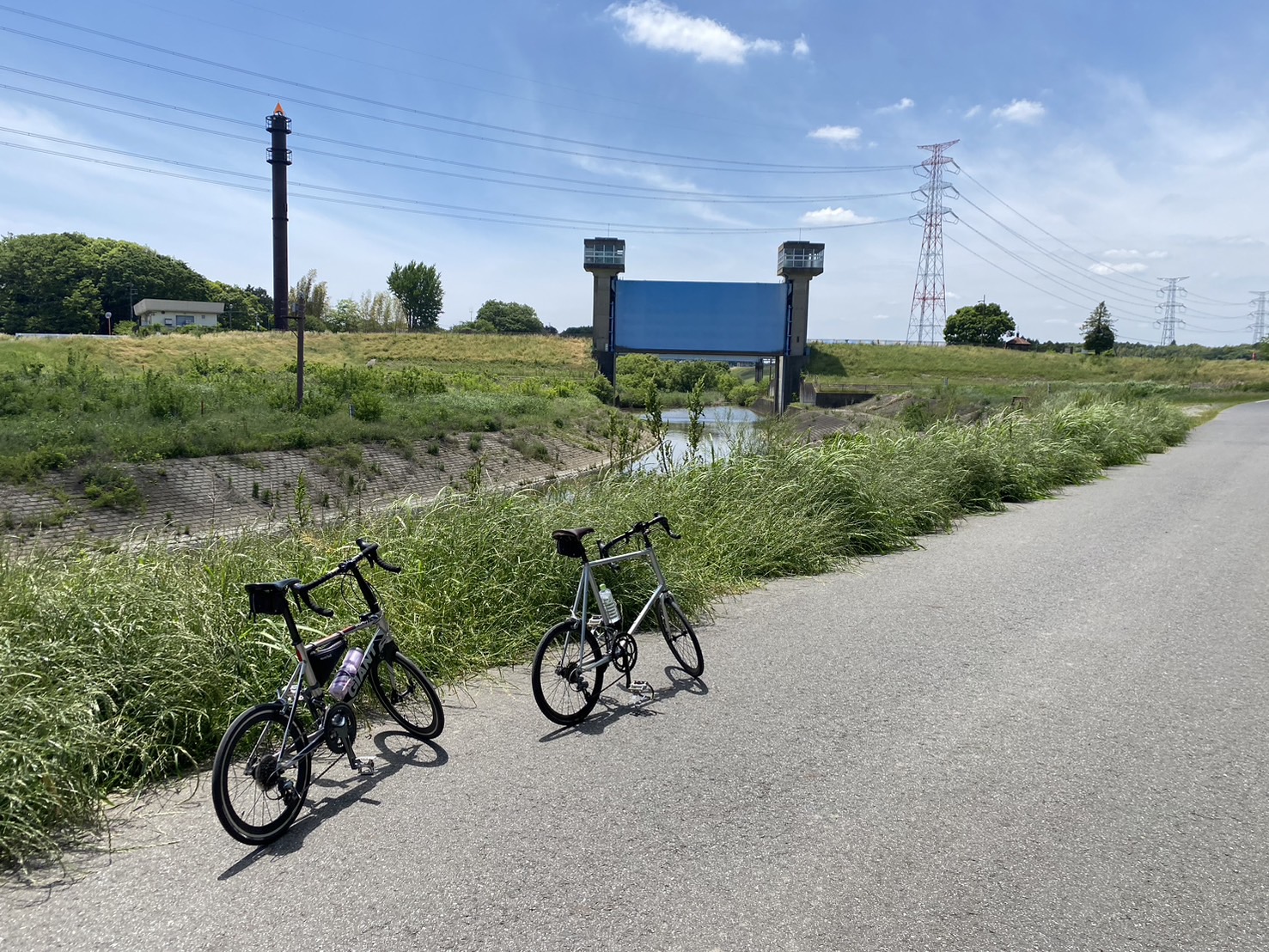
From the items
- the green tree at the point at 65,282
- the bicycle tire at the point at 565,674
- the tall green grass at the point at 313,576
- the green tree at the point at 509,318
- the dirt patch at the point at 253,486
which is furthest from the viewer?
the green tree at the point at 509,318

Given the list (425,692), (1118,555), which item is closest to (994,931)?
(425,692)

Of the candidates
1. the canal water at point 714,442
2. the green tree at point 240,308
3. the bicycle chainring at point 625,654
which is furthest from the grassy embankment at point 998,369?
the green tree at point 240,308

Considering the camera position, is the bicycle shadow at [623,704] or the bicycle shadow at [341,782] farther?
the bicycle shadow at [623,704]

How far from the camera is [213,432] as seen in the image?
21.2 meters

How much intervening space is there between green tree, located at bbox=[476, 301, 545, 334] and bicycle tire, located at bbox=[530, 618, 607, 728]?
12632cm

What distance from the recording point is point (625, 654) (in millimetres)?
4910

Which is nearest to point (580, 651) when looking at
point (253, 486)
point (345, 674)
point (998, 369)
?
point (345, 674)

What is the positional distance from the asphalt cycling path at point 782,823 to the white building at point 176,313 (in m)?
95.6

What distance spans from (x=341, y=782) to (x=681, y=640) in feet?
7.25

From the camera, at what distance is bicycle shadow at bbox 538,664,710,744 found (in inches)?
176

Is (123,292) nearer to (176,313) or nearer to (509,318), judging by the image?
(176,313)

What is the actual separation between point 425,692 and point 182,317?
103968 mm

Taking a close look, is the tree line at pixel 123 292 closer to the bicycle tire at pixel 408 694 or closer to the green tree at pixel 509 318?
the green tree at pixel 509 318

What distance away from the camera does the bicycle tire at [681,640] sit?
5234 millimetres
